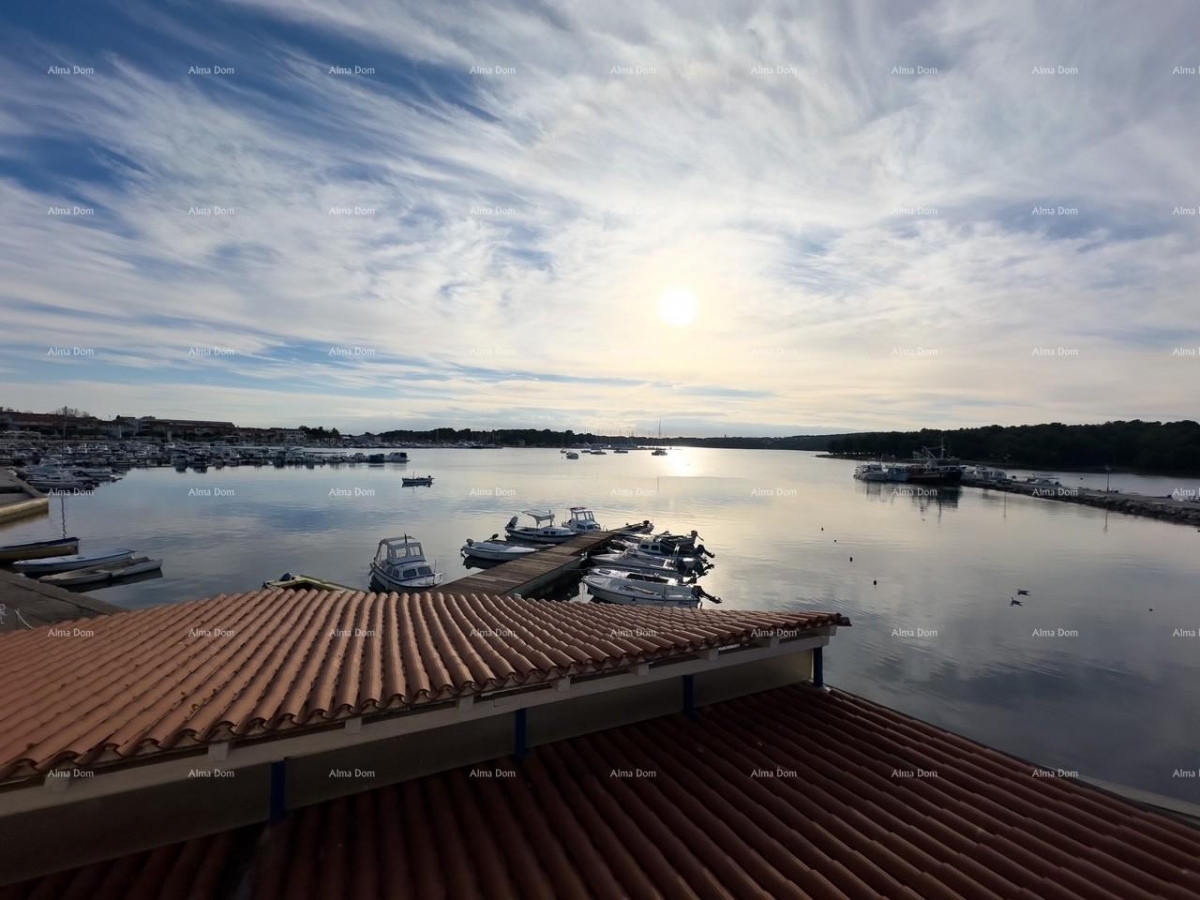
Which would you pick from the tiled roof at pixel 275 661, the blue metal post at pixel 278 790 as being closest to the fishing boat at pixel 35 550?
the tiled roof at pixel 275 661

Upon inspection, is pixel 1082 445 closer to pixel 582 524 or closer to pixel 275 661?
pixel 582 524

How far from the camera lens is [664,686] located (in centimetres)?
692

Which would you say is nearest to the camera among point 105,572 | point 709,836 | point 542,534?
point 709,836

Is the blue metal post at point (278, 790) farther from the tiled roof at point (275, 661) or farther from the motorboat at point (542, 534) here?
the motorboat at point (542, 534)

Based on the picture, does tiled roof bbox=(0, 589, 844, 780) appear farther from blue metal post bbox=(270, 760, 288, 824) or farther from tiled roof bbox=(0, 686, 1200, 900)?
tiled roof bbox=(0, 686, 1200, 900)

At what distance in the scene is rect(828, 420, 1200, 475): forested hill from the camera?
4136 inches

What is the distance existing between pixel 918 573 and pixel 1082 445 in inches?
4829

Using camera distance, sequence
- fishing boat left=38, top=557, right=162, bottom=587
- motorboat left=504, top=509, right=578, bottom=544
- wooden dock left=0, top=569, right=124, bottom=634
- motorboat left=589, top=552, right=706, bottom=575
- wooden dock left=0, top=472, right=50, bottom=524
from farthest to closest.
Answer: wooden dock left=0, top=472, right=50, bottom=524
motorboat left=504, top=509, right=578, bottom=544
motorboat left=589, top=552, right=706, bottom=575
fishing boat left=38, top=557, right=162, bottom=587
wooden dock left=0, top=569, right=124, bottom=634

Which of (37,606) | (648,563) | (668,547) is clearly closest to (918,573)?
(668,547)

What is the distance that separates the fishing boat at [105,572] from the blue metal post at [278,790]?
111 ft

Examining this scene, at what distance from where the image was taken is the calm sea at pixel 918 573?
1702 centimetres

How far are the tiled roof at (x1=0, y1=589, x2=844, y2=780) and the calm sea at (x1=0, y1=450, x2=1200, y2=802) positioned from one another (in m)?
14.3

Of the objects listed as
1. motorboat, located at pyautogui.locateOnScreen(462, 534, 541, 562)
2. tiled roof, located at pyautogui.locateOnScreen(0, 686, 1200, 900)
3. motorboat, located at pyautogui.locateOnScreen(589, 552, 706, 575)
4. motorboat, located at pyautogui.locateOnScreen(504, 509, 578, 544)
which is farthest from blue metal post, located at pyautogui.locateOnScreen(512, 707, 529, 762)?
motorboat, located at pyautogui.locateOnScreen(504, 509, 578, 544)

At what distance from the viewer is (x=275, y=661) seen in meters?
5.59
